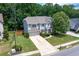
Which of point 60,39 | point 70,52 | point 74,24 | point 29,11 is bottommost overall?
point 70,52

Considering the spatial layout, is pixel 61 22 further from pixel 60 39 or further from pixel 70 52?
pixel 70 52

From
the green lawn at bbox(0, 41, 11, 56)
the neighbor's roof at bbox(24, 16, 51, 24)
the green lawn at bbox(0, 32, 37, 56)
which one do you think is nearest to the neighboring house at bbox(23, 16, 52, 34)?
the neighbor's roof at bbox(24, 16, 51, 24)

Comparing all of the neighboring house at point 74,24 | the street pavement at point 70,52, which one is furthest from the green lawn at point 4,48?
the neighboring house at point 74,24

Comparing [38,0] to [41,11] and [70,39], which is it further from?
[70,39]

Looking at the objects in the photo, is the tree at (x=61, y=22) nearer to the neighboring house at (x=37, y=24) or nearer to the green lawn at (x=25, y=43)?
the neighboring house at (x=37, y=24)

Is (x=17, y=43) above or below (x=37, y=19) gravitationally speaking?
below

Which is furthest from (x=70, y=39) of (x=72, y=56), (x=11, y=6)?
(x=11, y=6)

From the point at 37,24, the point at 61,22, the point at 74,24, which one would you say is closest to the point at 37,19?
the point at 37,24
